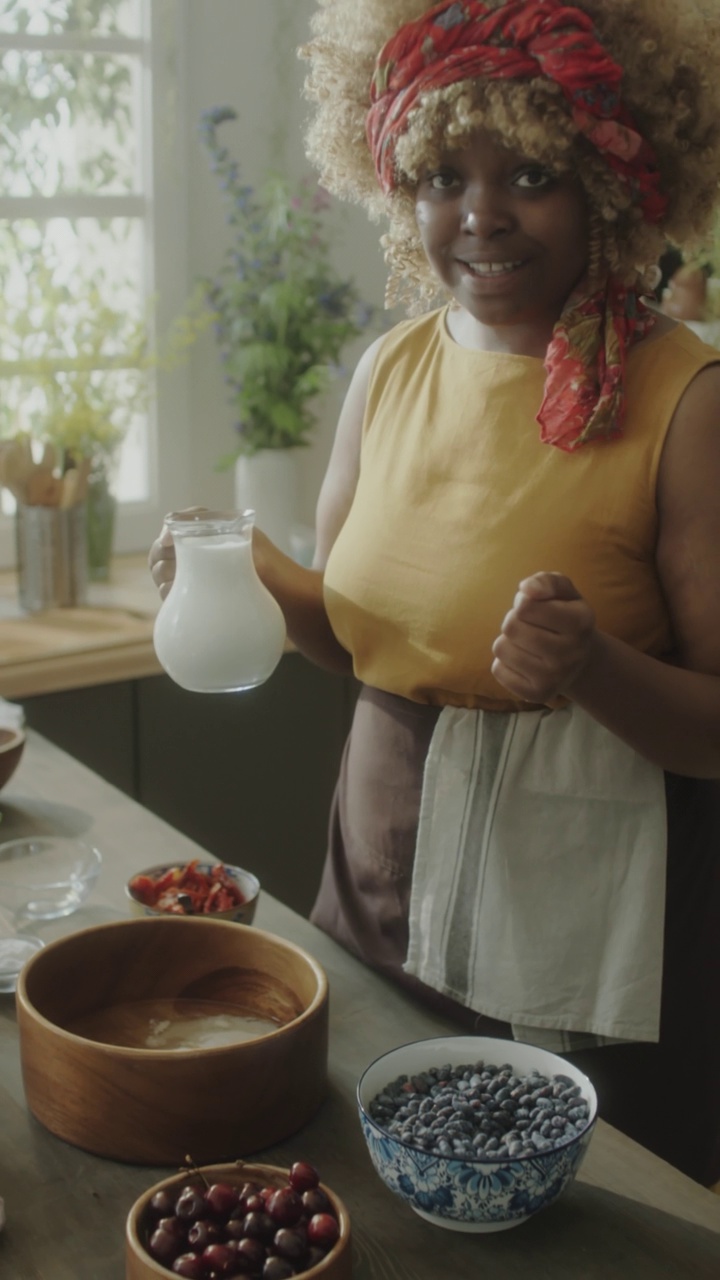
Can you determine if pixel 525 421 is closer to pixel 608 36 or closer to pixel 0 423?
pixel 608 36

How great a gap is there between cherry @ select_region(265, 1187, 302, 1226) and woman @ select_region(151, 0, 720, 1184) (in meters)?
0.49

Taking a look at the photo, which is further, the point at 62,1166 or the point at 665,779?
the point at 665,779

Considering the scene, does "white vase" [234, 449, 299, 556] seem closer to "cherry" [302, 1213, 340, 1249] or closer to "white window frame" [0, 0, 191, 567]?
"white window frame" [0, 0, 191, 567]

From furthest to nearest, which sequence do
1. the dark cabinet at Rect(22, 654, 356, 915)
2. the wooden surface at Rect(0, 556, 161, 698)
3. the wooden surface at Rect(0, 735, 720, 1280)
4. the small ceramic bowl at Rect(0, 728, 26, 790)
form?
the dark cabinet at Rect(22, 654, 356, 915) < the wooden surface at Rect(0, 556, 161, 698) < the small ceramic bowl at Rect(0, 728, 26, 790) < the wooden surface at Rect(0, 735, 720, 1280)

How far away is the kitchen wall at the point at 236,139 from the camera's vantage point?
2.84 metres

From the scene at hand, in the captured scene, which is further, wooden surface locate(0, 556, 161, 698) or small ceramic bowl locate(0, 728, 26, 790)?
wooden surface locate(0, 556, 161, 698)

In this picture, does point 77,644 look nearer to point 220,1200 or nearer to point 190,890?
point 190,890

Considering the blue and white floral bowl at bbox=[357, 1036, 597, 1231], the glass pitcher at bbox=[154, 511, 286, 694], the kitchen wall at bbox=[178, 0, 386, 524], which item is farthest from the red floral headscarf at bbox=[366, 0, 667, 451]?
the kitchen wall at bbox=[178, 0, 386, 524]

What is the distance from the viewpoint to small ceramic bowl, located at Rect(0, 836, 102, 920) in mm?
1480

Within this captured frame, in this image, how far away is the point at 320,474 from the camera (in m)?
3.19

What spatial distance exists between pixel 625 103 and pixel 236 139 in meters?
1.73

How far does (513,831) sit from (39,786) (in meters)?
0.70

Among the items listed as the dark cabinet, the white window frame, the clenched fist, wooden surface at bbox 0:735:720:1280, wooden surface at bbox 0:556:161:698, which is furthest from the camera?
the white window frame

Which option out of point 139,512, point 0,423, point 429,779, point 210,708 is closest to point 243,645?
point 429,779
